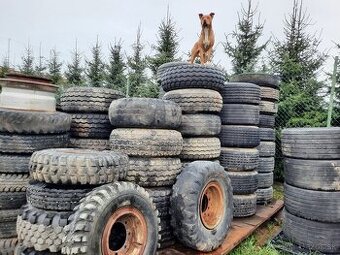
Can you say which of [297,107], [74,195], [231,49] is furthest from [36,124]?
[231,49]

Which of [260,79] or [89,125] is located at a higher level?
[260,79]

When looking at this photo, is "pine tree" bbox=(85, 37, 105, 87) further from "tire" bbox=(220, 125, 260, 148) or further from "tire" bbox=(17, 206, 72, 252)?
"tire" bbox=(17, 206, 72, 252)

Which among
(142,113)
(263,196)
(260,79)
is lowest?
(263,196)

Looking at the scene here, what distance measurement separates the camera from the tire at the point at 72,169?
77.5 inches

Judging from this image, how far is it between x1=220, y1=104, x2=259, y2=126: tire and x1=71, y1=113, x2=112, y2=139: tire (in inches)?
67.4

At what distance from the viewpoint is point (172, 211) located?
266 cm

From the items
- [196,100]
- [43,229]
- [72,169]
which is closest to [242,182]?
[196,100]

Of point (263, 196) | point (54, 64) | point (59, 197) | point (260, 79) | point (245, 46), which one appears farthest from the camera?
point (54, 64)

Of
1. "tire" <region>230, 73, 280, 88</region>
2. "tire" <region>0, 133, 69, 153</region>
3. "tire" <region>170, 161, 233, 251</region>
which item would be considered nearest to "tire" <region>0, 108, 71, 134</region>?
"tire" <region>0, 133, 69, 153</region>

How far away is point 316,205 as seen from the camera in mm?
2943

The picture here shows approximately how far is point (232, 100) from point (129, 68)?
12483mm

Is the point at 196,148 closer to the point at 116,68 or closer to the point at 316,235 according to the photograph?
the point at 316,235

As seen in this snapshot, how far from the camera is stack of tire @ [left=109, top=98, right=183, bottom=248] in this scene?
104 inches

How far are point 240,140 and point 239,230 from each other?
3.95 ft
